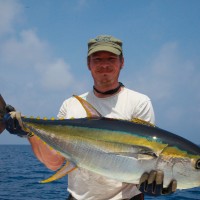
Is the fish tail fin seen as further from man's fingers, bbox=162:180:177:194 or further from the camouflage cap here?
man's fingers, bbox=162:180:177:194

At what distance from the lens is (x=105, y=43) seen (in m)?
4.51

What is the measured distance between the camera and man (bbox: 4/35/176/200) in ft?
13.8

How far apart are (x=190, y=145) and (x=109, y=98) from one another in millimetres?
1315

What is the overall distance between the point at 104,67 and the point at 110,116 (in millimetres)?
647

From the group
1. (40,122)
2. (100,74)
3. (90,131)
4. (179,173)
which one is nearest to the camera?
(179,173)

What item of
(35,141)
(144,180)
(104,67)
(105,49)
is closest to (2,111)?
(35,141)

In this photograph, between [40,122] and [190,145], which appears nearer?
[190,145]

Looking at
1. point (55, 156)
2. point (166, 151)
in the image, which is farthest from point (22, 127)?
point (166, 151)

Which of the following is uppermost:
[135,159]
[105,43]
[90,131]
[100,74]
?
[105,43]

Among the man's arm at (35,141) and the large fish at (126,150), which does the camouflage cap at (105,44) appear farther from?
the man's arm at (35,141)

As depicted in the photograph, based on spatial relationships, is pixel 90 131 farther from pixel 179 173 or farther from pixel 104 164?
pixel 179 173

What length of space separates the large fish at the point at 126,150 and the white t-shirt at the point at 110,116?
21.8 inches

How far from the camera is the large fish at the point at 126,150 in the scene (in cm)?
350

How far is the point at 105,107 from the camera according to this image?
4477 mm
